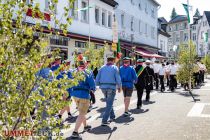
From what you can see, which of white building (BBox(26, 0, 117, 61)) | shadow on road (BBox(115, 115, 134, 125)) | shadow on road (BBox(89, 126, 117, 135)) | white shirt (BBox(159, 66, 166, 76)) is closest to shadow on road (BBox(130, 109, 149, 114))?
shadow on road (BBox(115, 115, 134, 125))

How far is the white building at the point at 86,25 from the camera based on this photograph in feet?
74.9

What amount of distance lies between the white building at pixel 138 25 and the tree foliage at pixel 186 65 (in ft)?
45.2

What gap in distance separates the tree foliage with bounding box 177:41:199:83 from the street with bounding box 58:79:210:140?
581 centimetres

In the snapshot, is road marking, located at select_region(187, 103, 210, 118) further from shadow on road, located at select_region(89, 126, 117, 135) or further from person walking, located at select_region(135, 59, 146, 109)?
shadow on road, located at select_region(89, 126, 117, 135)

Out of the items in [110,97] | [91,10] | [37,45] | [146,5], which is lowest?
[110,97]

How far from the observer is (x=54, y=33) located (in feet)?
12.5

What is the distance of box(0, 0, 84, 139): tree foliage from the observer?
11.3 feet

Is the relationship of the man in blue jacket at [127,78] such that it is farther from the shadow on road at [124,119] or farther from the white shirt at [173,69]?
the white shirt at [173,69]

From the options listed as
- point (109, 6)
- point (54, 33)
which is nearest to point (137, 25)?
point (109, 6)

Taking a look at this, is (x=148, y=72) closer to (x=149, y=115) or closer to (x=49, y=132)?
(x=149, y=115)

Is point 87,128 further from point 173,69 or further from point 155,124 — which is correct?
point 173,69

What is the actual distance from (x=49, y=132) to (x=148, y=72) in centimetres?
1098

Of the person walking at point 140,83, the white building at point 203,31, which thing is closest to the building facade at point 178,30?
the white building at point 203,31

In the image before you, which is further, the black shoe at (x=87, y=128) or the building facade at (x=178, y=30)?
the building facade at (x=178, y=30)
